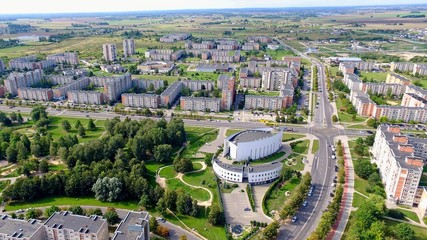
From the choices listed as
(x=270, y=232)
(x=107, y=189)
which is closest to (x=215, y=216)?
(x=270, y=232)

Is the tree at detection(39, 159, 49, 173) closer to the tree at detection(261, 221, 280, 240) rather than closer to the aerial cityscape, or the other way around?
the aerial cityscape

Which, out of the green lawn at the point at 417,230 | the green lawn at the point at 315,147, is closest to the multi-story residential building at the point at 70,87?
the green lawn at the point at 315,147

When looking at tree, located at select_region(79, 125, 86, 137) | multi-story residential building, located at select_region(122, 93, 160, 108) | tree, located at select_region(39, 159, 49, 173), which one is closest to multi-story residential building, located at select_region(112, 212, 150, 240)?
tree, located at select_region(39, 159, 49, 173)

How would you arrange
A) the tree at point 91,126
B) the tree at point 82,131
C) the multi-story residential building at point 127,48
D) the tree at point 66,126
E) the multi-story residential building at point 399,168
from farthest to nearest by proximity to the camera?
the multi-story residential building at point 127,48 → the tree at point 91,126 → the tree at point 66,126 → the tree at point 82,131 → the multi-story residential building at point 399,168

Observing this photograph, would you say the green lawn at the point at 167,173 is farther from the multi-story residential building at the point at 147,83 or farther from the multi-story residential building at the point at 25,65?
the multi-story residential building at the point at 25,65

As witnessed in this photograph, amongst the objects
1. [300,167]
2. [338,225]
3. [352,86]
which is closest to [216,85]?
[352,86]

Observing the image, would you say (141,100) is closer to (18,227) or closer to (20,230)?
(18,227)
